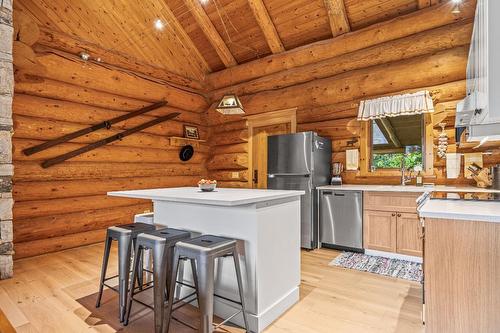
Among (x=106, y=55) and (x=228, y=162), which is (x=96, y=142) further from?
(x=228, y=162)

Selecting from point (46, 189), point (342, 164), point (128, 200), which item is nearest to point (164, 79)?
point (128, 200)

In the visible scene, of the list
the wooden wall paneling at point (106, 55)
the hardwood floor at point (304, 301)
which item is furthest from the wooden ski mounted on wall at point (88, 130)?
the hardwood floor at point (304, 301)

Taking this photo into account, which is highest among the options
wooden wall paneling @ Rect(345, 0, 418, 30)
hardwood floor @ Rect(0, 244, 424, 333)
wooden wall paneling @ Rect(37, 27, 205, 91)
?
wooden wall paneling @ Rect(345, 0, 418, 30)

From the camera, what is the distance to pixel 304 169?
13.8 feet

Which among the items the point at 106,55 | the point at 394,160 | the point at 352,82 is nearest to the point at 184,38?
the point at 106,55

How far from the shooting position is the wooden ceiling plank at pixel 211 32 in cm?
508

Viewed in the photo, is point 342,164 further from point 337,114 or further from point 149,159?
point 149,159

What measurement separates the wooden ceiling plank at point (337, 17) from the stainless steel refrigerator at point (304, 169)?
1782 mm

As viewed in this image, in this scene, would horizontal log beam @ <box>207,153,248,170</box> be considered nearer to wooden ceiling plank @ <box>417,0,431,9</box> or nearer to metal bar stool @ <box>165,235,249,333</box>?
wooden ceiling plank @ <box>417,0,431,9</box>

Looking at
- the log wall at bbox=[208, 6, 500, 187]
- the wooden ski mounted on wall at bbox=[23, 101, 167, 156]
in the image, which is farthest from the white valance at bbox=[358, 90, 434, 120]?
the wooden ski mounted on wall at bbox=[23, 101, 167, 156]

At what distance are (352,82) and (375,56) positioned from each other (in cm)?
48

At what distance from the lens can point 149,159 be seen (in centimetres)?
523

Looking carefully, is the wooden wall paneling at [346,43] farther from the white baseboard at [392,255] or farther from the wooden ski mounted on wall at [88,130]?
the white baseboard at [392,255]

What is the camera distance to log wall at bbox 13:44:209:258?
3.84m
